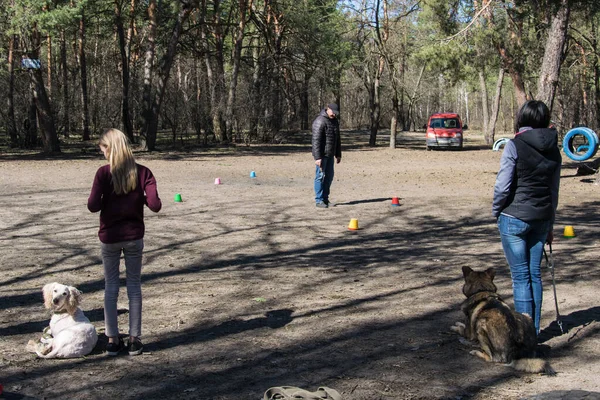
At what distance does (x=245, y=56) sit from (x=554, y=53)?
21281mm

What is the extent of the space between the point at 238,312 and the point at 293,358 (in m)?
1.37

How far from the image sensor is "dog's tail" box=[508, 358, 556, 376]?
470 centimetres

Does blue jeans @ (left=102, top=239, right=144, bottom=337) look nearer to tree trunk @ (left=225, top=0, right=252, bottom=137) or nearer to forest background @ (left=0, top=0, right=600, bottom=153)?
forest background @ (left=0, top=0, right=600, bottom=153)

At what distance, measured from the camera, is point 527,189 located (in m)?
5.13

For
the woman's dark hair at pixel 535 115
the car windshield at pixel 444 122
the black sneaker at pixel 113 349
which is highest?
the car windshield at pixel 444 122

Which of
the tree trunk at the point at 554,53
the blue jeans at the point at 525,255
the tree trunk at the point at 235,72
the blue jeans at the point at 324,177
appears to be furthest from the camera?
the tree trunk at the point at 235,72

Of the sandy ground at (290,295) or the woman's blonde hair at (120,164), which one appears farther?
the woman's blonde hair at (120,164)

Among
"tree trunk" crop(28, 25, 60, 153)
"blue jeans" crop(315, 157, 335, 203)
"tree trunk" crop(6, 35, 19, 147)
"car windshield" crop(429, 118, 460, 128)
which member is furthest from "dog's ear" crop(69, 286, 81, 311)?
"car windshield" crop(429, 118, 460, 128)

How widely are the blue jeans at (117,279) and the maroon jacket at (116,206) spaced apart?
0.25 feet

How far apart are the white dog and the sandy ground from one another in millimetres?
97

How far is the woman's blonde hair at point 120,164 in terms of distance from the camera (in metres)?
4.89

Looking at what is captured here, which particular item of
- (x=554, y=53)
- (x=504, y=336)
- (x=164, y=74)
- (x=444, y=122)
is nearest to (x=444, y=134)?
(x=444, y=122)

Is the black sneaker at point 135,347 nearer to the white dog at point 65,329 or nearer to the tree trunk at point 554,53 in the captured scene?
the white dog at point 65,329

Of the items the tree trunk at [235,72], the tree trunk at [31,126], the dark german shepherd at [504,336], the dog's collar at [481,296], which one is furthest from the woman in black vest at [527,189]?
the tree trunk at [235,72]
